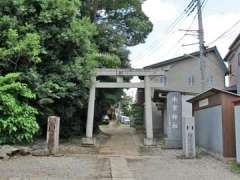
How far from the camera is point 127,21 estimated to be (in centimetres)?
2648

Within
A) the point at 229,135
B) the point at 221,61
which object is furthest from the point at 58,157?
the point at 221,61

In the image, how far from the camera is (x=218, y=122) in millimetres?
14391

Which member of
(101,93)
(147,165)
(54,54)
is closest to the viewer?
(147,165)

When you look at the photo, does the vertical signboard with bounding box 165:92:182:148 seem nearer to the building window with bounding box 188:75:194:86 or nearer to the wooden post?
the wooden post

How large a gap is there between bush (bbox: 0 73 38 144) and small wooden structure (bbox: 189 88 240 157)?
7266 mm

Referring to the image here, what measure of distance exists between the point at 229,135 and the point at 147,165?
328cm

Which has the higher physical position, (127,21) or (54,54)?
(127,21)

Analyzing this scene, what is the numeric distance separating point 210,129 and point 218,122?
5.09ft

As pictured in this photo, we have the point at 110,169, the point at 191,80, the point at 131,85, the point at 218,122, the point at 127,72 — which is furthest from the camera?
the point at 191,80

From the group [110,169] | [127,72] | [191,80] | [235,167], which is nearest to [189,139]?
[235,167]

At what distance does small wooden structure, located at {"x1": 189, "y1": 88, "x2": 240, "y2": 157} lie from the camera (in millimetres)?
13445

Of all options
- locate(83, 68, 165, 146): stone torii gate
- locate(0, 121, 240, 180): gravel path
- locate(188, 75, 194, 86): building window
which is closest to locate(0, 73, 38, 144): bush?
locate(0, 121, 240, 180): gravel path

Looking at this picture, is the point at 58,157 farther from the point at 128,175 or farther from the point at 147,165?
the point at 128,175

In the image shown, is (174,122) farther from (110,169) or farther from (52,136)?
(110,169)
